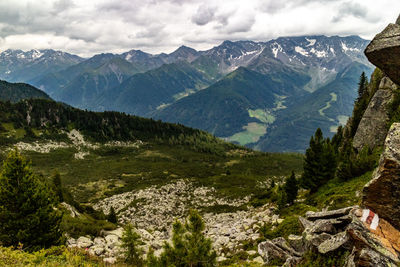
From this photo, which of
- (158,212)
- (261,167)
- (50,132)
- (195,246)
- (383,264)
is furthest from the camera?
(50,132)

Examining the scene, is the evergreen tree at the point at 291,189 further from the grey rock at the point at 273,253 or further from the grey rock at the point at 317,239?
the grey rock at the point at 317,239

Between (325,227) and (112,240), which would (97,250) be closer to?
(112,240)

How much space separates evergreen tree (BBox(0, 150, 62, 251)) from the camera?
52.4ft

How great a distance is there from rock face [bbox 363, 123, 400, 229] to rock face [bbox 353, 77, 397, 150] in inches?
1414

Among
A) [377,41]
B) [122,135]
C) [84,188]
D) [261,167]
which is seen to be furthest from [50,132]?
[377,41]

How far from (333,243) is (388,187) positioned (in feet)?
11.0

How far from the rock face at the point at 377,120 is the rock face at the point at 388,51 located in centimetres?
3237

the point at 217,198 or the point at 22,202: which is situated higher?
the point at 22,202

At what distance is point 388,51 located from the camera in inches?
481

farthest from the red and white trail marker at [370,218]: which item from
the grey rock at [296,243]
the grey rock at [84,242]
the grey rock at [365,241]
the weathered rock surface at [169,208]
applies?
the grey rock at [84,242]

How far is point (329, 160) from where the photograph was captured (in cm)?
3850

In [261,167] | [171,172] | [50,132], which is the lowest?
[261,167]

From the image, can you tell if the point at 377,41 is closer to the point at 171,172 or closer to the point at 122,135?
the point at 171,172

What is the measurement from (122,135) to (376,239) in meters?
192
